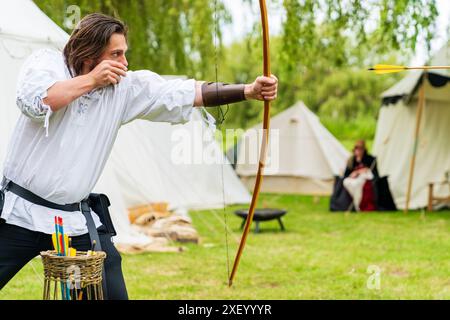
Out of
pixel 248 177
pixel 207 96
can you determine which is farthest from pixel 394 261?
pixel 248 177

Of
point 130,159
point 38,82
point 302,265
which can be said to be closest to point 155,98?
point 38,82

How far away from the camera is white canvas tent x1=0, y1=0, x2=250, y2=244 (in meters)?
5.19

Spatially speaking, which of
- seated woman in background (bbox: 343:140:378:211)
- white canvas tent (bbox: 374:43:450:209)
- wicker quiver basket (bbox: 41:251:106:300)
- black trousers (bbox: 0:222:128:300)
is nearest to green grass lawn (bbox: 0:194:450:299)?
seated woman in background (bbox: 343:140:378:211)

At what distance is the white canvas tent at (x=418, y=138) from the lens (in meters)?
10.6

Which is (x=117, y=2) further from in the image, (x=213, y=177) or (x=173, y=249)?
(x=173, y=249)

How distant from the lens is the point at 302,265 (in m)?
5.86

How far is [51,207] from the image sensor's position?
8.07 ft

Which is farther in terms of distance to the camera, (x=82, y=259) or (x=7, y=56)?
(x=7, y=56)

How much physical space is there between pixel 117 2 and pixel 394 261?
16.6 ft

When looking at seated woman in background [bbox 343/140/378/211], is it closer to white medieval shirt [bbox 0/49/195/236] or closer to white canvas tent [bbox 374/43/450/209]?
white canvas tent [bbox 374/43/450/209]

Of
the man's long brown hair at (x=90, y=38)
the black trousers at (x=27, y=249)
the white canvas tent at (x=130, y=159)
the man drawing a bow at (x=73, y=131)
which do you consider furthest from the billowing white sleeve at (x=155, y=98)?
the white canvas tent at (x=130, y=159)

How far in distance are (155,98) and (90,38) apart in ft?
0.96

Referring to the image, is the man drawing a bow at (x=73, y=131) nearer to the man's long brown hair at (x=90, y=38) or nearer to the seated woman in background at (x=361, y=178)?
the man's long brown hair at (x=90, y=38)

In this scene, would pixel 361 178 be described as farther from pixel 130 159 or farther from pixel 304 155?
pixel 130 159
